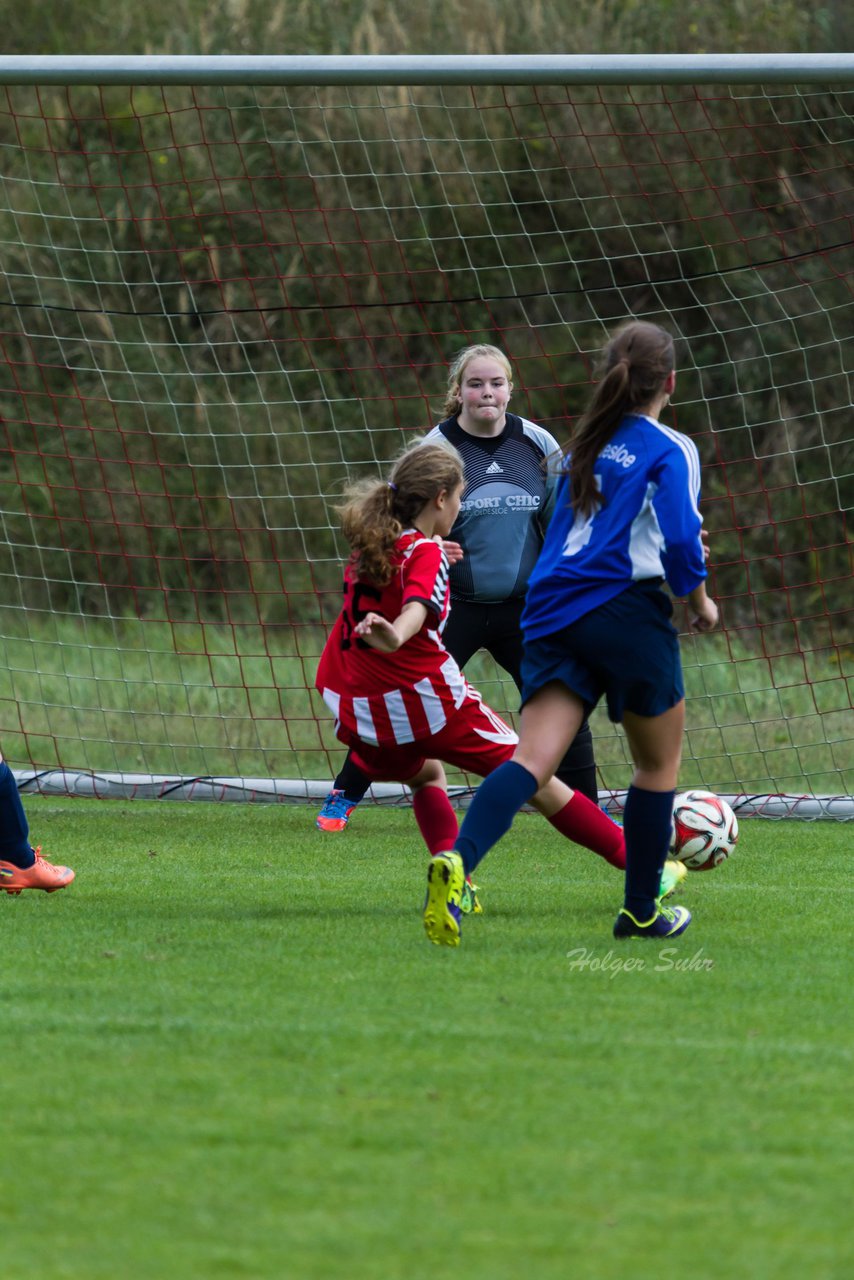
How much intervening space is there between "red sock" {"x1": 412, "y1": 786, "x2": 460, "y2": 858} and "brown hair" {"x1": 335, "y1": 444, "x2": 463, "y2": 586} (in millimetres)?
627

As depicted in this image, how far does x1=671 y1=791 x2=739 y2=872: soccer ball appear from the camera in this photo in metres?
4.95

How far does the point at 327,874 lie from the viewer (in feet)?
17.8

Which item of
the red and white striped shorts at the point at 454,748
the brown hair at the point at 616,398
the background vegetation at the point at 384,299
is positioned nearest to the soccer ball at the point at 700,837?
the red and white striped shorts at the point at 454,748

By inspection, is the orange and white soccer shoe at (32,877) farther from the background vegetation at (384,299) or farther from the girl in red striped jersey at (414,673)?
the background vegetation at (384,299)

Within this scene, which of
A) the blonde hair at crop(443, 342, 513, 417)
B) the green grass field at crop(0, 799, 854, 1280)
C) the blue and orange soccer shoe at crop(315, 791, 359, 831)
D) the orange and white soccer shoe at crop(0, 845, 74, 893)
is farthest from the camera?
the blue and orange soccer shoe at crop(315, 791, 359, 831)

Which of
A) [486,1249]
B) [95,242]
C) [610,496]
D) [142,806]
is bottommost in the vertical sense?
[142,806]

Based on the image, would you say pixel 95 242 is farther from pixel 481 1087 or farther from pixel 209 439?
pixel 481 1087

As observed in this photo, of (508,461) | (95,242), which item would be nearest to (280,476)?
(95,242)

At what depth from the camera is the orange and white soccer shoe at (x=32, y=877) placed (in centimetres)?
479

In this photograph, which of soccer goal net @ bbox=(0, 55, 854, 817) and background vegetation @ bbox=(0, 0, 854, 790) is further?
background vegetation @ bbox=(0, 0, 854, 790)

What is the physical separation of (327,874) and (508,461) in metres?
1.49

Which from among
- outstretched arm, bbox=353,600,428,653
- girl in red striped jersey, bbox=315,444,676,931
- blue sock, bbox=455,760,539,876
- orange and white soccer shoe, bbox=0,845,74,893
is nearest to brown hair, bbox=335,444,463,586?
girl in red striped jersey, bbox=315,444,676,931

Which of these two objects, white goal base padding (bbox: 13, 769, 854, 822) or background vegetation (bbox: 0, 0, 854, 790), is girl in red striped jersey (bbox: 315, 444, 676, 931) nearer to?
white goal base padding (bbox: 13, 769, 854, 822)

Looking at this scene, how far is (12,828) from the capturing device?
4707 millimetres
